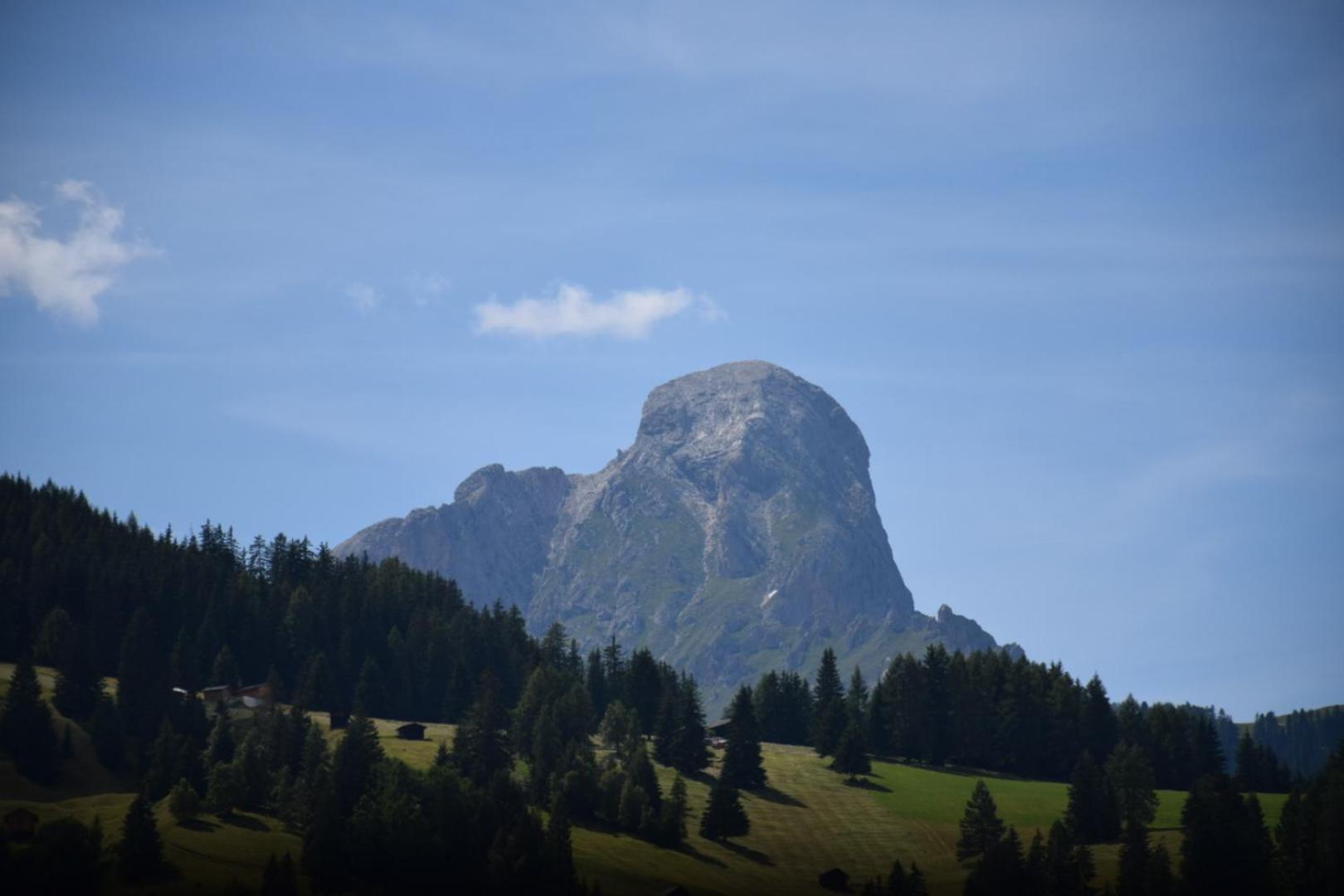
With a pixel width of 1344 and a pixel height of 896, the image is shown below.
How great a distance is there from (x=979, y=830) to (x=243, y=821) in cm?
6812

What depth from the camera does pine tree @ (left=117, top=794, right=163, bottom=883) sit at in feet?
406

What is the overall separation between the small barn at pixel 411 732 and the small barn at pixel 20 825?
51549 mm

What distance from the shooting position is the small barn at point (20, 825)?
128 meters

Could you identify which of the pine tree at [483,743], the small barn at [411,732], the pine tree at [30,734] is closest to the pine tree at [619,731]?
the pine tree at [483,743]

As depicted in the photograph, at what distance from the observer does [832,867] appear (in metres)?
144

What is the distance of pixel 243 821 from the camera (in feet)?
468

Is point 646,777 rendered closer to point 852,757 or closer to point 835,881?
point 835,881

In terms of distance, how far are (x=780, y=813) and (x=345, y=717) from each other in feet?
173

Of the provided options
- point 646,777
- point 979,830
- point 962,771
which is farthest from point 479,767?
point 962,771

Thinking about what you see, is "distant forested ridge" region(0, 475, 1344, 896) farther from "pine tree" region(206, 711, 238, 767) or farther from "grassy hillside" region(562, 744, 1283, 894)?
"grassy hillside" region(562, 744, 1283, 894)

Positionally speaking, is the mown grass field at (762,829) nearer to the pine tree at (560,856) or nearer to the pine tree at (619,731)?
the pine tree at (560,856)

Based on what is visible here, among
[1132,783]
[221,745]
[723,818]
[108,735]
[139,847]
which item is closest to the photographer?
[139,847]

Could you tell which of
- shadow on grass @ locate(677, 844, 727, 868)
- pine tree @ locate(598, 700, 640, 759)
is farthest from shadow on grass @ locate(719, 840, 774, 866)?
pine tree @ locate(598, 700, 640, 759)

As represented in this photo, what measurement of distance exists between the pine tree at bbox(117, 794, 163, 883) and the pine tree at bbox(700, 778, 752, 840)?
53927 millimetres
